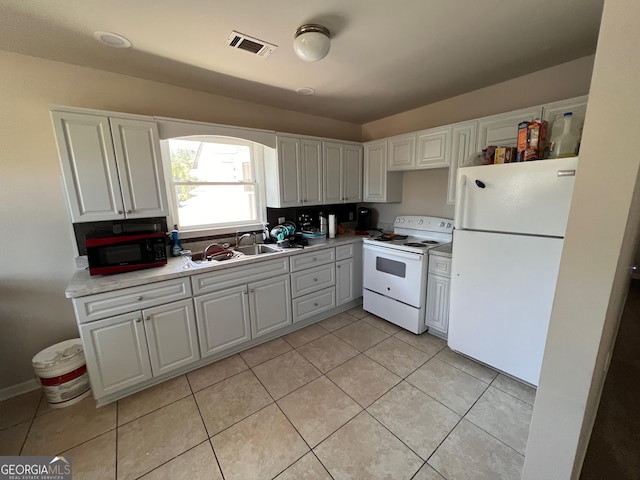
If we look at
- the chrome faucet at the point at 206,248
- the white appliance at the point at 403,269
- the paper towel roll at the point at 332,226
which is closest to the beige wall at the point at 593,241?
the white appliance at the point at 403,269

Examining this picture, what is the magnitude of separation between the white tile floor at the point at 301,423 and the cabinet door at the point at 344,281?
2.74 feet

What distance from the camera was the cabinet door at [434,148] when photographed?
102 inches

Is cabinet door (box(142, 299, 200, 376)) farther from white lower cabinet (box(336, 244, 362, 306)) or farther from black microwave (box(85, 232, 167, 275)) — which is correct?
white lower cabinet (box(336, 244, 362, 306))

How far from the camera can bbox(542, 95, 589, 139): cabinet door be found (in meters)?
1.82

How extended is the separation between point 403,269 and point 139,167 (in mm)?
2556

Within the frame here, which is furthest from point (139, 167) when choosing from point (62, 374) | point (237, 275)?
point (62, 374)

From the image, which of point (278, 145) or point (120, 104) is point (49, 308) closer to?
point (120, 104)

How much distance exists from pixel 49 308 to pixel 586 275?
11.0ft

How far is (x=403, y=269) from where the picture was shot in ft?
8.66

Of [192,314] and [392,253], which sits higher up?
[392,253]

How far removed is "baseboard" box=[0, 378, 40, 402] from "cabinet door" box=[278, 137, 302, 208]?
2554 millimetres

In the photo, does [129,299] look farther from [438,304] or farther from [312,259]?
[438,304]

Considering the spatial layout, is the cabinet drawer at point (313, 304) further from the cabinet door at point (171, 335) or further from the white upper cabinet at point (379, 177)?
the white upper cabinet at point (379, 177)

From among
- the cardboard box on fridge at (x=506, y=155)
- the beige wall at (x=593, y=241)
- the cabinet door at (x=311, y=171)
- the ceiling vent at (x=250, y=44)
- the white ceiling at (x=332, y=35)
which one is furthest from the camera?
the cabinet door at (x=311, y=171)
